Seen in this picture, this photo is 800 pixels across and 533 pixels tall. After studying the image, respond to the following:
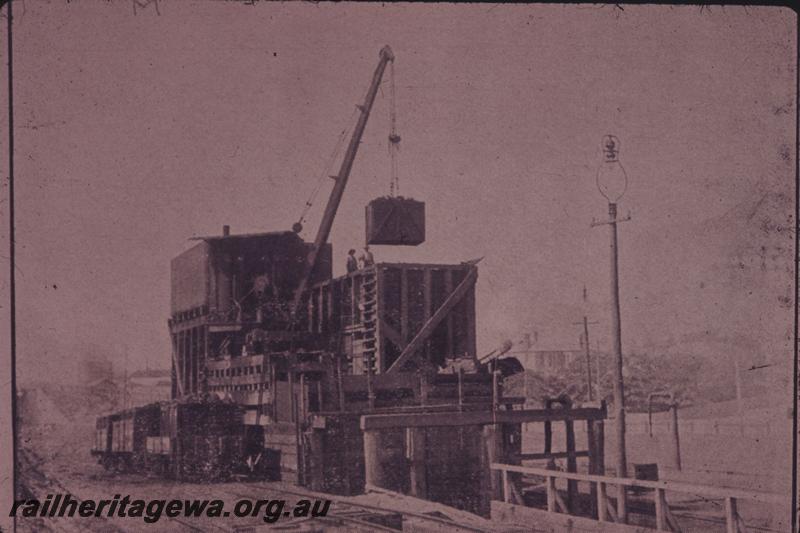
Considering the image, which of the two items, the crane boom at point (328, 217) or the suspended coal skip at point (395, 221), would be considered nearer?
the suspended coal skip at point (395, 221)

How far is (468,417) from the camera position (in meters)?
16.2

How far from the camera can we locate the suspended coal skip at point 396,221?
66.0ft

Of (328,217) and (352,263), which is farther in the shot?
(328,217)

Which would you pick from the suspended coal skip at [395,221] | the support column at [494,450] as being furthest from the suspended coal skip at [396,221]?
the support column at [494,450]

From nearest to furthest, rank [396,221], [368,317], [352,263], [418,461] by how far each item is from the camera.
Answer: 1. [418,461]
2. [396,221]
3. [368,317]
4. [352,263]

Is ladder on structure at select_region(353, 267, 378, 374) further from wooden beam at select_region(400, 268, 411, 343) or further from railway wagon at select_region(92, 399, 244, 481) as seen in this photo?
railway wagon at select_region(92, 399, 244, 481)

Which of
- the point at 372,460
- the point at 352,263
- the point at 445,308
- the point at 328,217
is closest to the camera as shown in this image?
the point at 372,460

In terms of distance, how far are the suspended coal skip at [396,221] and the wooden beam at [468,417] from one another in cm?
554

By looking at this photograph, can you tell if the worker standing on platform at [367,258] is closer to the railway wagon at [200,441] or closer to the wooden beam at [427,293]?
the wooden beam at [427,293]

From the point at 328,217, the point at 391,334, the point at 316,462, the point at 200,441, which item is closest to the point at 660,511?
the point at 316,462

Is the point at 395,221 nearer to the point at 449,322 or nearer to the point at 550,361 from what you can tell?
the point at 449,322

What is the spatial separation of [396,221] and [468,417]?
19.1 feet

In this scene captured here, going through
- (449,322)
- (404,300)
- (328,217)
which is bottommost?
(449,322)

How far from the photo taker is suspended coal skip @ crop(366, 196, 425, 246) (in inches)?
792
